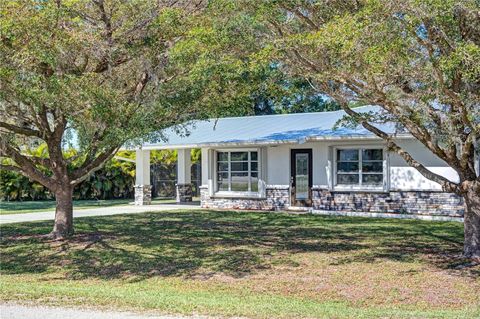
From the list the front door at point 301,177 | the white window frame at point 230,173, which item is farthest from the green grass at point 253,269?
the white window frame at point 230,173

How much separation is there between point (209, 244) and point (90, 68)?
5.02 metres

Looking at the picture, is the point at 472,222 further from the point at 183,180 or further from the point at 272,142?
the point at 183,180

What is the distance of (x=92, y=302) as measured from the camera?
8.64 metres

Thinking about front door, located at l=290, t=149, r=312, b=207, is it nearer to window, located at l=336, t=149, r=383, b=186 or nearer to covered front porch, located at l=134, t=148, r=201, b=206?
window, located at l=336, t=149, r=383, b=186

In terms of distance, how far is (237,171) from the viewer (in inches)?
987

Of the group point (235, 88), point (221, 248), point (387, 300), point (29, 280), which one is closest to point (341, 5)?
point (235, 88)

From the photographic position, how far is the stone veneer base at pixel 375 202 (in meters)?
20.3

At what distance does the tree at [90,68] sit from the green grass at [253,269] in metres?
2.58

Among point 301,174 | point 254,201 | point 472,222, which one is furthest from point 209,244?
point 254,201

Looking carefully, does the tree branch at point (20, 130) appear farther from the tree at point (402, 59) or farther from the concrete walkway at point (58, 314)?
the concrete walkway at point (58, 314)

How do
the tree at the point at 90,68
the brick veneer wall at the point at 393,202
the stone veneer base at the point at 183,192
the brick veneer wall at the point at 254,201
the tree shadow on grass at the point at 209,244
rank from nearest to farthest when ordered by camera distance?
the tree at the point at 90,68, the tree shadow on grass at the point at 209,244, the brick veneer wall at the point at 393,202, the brick veneer wall at the point at 254,201, the stone veneer base at the point at 183,192

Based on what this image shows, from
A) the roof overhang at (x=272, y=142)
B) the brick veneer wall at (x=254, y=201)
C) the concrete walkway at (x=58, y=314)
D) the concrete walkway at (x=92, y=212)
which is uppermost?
the roof overhang at (x=272, y=142)

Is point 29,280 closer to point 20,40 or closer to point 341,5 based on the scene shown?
point 20,40

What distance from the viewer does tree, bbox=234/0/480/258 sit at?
30.8ft
